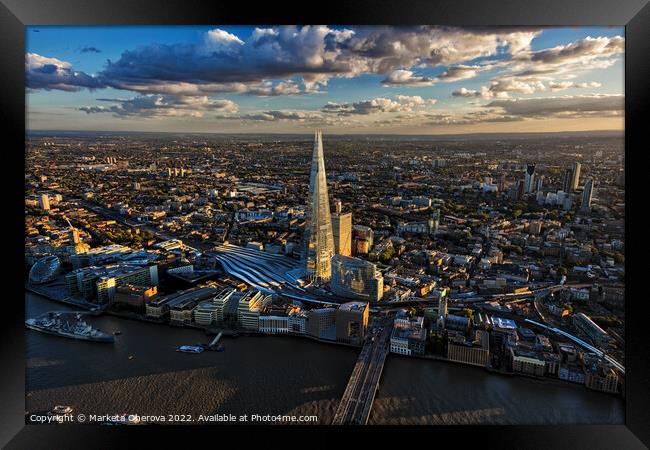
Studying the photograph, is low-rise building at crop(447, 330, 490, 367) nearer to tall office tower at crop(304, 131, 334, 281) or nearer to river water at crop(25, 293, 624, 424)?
river water at crop(25, 293, 624, 424)

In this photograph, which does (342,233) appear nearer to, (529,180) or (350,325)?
(350,325)

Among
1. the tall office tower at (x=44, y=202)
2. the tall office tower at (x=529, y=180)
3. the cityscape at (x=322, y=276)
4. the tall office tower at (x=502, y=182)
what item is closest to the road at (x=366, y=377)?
the cityscape at (x=322, y=276)

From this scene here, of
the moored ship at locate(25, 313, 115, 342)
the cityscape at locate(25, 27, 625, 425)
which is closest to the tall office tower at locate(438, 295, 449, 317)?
the cityscape at locate(25, 27, 625, 425)

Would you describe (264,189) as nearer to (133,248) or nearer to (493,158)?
(133,248)

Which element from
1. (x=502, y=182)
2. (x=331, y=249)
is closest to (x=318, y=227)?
(x=331, y=249)

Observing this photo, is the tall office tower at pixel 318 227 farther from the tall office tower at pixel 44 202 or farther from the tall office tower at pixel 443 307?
the tall office tower at pixel 44 202
